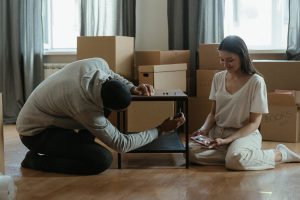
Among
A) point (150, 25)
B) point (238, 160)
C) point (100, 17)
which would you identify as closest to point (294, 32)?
point (150, 25)

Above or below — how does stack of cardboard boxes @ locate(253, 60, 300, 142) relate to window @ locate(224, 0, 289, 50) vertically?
below

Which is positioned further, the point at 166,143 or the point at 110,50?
the point at 110,50

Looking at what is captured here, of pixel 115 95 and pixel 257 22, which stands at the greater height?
pixel 257 22

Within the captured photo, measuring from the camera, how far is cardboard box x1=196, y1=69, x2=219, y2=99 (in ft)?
13.8

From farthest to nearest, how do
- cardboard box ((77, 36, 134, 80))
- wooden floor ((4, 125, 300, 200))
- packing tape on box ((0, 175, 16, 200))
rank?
cardboard box ((77, 36, 134, 80))
wooden floor ((4, 125, 300, 200))
packing tape on box ((0, 175, 16, 200))

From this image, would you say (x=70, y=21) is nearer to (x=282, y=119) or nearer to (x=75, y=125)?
(x=282, y=119)

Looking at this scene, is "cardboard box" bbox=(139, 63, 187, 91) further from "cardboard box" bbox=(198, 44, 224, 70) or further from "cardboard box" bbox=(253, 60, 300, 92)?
"cardboard box" bbox=(253, 60, 300, 92)

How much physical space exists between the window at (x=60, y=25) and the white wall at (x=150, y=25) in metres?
0.76

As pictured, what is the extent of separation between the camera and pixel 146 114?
155 inches

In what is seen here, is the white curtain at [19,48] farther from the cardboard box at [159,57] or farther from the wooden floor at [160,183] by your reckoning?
the wooden floor at [160,183]

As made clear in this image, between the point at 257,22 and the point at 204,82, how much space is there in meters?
0.89

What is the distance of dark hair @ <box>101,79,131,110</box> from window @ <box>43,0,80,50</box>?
2839mm

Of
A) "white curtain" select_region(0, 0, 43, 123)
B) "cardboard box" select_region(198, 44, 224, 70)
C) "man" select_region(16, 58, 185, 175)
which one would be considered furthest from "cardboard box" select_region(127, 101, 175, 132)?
"white curtain" select_region(0, 0, 43, 123)

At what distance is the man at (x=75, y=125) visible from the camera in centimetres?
250
